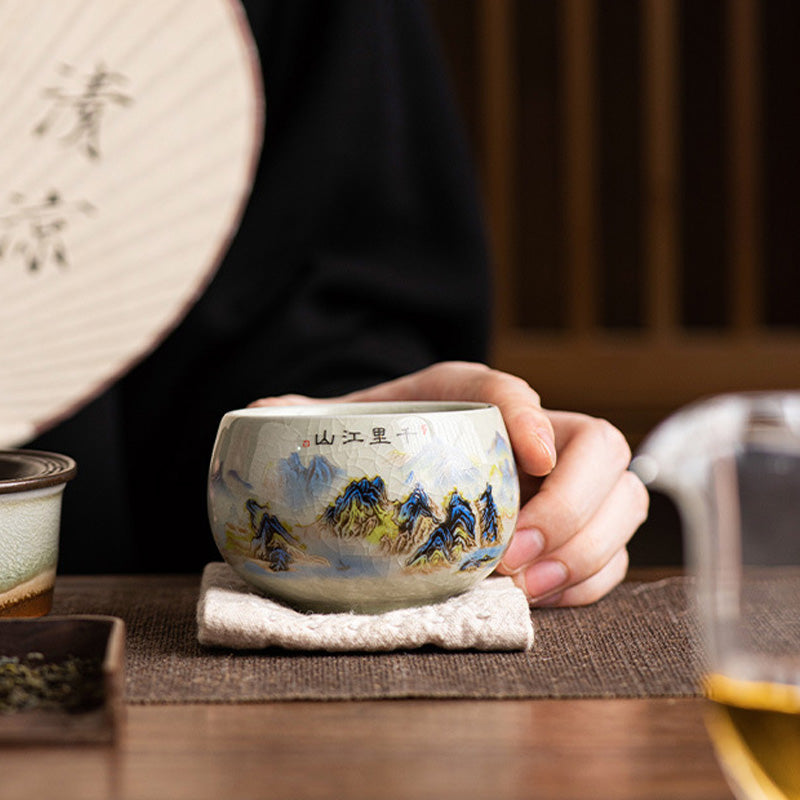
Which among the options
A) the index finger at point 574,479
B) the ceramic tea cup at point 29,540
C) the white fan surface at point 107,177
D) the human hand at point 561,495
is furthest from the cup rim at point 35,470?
the white fan surface at point 107,177

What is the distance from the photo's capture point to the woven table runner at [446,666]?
0.42m

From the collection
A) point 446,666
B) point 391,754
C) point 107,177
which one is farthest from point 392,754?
point 107,177

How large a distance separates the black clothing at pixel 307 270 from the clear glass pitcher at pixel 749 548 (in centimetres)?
73

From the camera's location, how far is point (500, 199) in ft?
6.64

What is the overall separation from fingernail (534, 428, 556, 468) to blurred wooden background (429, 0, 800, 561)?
126 centimetres

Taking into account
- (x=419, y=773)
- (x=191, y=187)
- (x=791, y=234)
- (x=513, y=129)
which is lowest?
(x=419, y=773)

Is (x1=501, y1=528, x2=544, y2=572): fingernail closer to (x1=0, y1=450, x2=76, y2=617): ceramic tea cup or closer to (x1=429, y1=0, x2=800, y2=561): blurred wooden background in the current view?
(x1=0, y1=450, x2=76, y2=617): ceramic tea cup

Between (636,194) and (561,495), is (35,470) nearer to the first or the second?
(561,495)

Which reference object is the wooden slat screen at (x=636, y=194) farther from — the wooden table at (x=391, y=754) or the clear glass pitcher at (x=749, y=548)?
the clear glass pitcher at (x=749, y=548)

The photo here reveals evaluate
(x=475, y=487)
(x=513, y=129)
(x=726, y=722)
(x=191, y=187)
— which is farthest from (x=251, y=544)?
(x=513, y=129)

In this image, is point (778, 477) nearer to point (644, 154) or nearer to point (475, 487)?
point (475, 487)

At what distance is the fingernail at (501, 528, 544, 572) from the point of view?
1.86 ft

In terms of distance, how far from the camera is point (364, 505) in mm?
471

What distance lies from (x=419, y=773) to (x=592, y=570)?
0.26 metres
